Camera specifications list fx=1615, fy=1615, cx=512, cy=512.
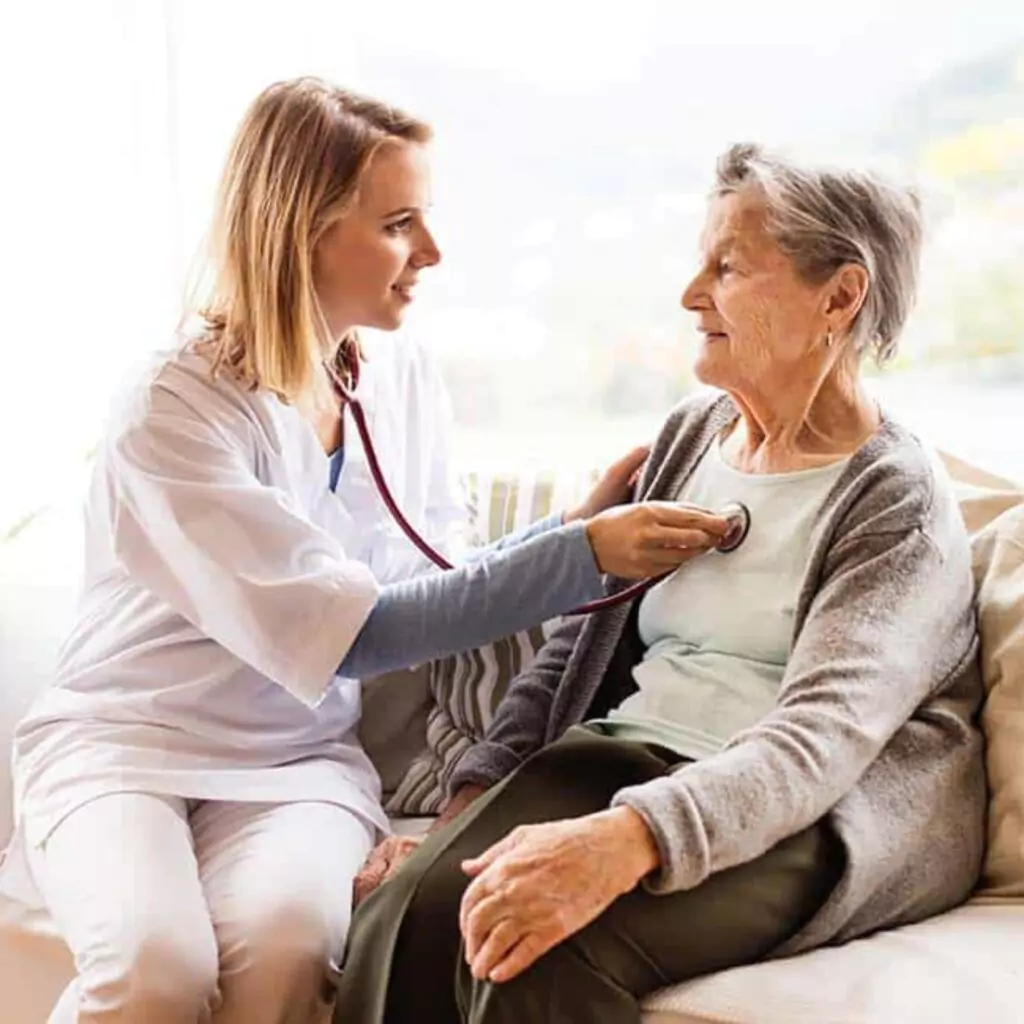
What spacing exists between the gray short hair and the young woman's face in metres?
0.38

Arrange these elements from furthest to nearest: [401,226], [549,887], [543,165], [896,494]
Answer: [543,165] → [401,226] → [896,494] → [549,887]

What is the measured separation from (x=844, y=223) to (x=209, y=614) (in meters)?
0.80

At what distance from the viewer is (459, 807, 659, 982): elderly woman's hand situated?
141 cm

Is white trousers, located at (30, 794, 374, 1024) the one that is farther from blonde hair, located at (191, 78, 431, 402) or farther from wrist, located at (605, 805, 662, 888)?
blonde hair, located at (191, 78, 431, 402)

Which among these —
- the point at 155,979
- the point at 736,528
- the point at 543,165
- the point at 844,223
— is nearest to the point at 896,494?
the point at 736,528

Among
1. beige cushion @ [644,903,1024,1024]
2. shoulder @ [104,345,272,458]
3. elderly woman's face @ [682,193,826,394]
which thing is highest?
elderly woman's face @ [682,193,826,394]

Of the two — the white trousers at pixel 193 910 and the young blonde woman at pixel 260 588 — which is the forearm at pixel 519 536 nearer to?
the young blonde woman at pixel 260 588

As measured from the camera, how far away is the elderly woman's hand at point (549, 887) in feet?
4.62

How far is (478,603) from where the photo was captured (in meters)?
1.79

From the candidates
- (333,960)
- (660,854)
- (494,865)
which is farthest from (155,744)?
(660,854)

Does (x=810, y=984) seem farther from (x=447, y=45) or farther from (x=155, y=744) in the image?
(x=447, y=45)

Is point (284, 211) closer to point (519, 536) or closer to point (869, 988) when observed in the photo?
point (519, 536)

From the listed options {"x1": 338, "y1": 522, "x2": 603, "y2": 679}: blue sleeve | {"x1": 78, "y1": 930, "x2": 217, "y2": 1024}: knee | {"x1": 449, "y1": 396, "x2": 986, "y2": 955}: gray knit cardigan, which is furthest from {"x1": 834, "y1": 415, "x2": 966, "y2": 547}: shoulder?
{"x1": 78, "y1": 930, "x2": 217, "y2": 1024}: knee

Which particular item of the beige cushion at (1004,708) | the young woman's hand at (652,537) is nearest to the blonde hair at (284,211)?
the young woman's hand at (652,537)
